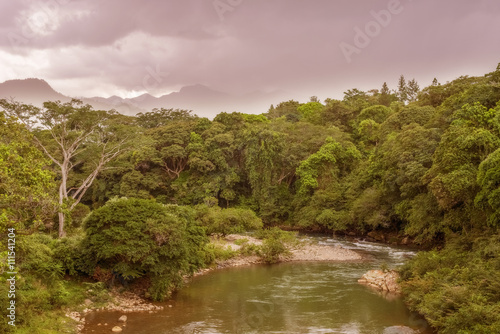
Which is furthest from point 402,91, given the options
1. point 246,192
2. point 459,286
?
point 459,286

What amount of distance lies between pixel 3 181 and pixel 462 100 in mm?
29523

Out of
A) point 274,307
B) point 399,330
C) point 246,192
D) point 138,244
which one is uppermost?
point 246,192

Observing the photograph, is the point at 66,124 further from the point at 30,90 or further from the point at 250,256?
the point at 250,256

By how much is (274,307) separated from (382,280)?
6.62 m

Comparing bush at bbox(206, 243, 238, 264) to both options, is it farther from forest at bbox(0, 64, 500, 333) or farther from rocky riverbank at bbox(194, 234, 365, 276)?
forest at bbox(0, 64, 500, 333)

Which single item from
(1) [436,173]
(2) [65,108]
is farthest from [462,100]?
(2) [65,108]

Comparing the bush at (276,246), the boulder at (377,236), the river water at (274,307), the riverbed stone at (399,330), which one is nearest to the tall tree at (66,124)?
the river water at (274,307)

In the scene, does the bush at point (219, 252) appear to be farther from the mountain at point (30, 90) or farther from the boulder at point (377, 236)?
the mountain at point (30, 90)

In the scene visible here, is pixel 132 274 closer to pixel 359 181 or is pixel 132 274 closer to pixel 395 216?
pixel 395 216

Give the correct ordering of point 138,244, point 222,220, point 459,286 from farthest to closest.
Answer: point 222,220 < point 138,244 < point 459,286

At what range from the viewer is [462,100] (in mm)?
31016

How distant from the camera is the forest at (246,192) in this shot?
15.1 m

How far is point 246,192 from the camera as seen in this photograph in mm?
51562

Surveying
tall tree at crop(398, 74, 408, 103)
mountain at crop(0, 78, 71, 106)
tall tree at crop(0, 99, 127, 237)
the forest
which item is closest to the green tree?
the forest
